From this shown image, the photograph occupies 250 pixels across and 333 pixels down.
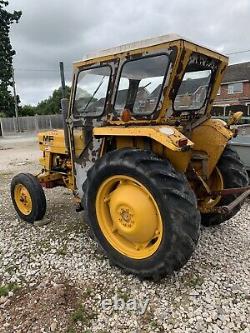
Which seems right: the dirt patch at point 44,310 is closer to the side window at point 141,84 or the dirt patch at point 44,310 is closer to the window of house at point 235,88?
the side window at point 141,84

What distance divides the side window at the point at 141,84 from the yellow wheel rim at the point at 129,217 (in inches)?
32.9

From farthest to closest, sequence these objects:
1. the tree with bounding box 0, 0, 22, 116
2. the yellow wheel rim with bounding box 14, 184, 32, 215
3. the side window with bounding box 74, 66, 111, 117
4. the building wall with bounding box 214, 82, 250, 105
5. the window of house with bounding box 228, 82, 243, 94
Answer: the window of house with bounding box 228, 82, 243, 94 → the building wall with bounding box 214, 82, 250, 105 → the tree with bounding box 0, 0, 22, 116 → the yellow wheel rim with bounding box 14, 184, 32, 215 → the side window with bounding box 74, 66, 111, 117

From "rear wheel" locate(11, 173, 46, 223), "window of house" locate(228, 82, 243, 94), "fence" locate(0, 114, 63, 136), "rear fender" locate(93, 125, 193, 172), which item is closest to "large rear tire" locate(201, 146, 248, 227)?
"rear fender" locate(93, 125, 193, 172)

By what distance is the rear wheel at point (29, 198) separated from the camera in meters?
4.60

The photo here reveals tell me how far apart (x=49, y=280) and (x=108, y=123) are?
72.6 inches

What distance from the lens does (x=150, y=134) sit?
3010 mm

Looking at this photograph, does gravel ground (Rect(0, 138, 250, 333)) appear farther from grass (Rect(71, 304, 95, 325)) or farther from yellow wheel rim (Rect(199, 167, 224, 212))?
yellow wheel rim (Rect(199, 167, 224, 212))

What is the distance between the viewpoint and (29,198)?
4.73 m

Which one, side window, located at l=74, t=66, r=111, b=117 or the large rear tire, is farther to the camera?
the large rear tire

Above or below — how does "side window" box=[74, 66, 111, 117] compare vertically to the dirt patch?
above

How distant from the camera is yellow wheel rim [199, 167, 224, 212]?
4067 millimetres

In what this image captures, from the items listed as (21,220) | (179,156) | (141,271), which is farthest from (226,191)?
(21,220)

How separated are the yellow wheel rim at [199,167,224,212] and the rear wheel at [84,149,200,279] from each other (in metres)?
1.04

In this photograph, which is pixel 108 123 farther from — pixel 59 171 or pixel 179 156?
pixel 59 171
